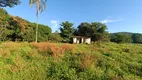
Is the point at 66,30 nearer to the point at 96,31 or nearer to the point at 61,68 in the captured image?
the point at 96,31

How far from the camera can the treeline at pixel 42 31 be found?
2511 centimetres

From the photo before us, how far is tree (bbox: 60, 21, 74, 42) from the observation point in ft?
126

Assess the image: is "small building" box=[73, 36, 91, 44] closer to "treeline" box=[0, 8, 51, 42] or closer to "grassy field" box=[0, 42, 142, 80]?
"treeline" box=[0, 8, 51, 42]

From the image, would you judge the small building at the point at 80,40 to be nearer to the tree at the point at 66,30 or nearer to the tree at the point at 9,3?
the tree at the point at 66,30

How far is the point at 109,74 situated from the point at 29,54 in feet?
14.5

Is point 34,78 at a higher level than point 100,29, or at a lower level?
lower

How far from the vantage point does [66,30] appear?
1517 inches

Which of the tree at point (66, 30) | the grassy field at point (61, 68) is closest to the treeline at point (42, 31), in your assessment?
the tree at point (66, 30)

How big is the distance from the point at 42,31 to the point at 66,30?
8093 mm

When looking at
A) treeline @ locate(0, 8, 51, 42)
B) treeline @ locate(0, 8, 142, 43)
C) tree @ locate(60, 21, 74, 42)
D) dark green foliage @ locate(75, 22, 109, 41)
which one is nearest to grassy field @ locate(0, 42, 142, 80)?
treeline @ locate(0, 8, 142, 43)

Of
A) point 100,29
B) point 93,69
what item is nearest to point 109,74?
point 93,69

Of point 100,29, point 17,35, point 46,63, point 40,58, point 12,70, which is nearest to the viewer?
point 12,70

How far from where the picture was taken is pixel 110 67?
282 inches

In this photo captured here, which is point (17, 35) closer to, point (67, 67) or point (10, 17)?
point (10, 17)
